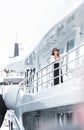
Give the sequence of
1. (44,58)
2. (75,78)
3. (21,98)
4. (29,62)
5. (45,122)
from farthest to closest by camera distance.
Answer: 1. (29,62)
2. (44,58)
3. (21,98)
4. (45,122)
5. (75,78)

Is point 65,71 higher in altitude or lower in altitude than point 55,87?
higher

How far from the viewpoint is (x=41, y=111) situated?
708 cm

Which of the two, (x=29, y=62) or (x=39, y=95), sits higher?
(x=29, y=62)

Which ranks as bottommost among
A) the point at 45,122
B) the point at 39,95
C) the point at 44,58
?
the point at 45,122

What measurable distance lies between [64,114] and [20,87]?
4.68 metres

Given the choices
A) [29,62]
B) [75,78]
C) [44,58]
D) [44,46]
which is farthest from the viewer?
[29,62]

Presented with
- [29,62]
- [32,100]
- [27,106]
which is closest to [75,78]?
[32,100]

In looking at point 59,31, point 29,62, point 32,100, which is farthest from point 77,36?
point 29,62

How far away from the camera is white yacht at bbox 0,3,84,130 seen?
16.8ft

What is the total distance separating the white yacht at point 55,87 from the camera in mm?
5129

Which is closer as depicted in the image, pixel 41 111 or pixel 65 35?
pixel 41 111

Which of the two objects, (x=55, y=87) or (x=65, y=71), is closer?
(x=55, y=87)

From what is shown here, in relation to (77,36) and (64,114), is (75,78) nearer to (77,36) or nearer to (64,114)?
(64,114)

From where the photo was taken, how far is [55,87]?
6.03 meters
